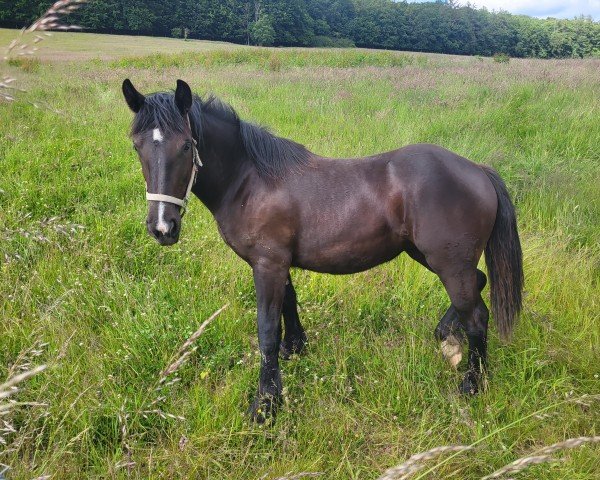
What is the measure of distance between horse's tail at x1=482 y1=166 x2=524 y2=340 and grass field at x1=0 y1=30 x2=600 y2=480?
0.28 m

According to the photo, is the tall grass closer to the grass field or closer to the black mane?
the grass field

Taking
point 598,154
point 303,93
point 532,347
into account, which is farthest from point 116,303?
point 303,93

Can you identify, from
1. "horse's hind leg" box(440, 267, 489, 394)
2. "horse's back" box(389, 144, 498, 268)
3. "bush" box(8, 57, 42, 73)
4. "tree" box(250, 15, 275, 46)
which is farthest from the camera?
"tree" box(250, 15, 275, 46)

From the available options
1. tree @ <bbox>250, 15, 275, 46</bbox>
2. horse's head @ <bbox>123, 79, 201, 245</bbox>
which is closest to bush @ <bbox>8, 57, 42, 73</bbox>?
horse's head @ <bbox>123, 79, 201, 245</bbox>

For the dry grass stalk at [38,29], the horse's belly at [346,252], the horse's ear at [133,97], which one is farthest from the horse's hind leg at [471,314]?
the dry grass stalk at [38,29]

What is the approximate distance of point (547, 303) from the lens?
3.04m

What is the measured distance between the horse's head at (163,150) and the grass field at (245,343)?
380mm

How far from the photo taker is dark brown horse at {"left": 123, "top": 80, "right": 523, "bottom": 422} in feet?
7.50

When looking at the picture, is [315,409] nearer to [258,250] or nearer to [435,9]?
[258,250]

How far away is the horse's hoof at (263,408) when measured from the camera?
2.28 m

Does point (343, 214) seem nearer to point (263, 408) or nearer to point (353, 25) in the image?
point (263, 408)

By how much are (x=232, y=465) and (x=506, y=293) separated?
196 cm

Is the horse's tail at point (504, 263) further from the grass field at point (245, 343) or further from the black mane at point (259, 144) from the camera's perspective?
the black mane at point (259, 144)

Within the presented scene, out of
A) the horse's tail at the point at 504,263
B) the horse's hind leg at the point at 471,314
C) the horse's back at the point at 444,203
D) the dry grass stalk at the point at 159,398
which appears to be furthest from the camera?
the horse's tail at the point at 504,263
